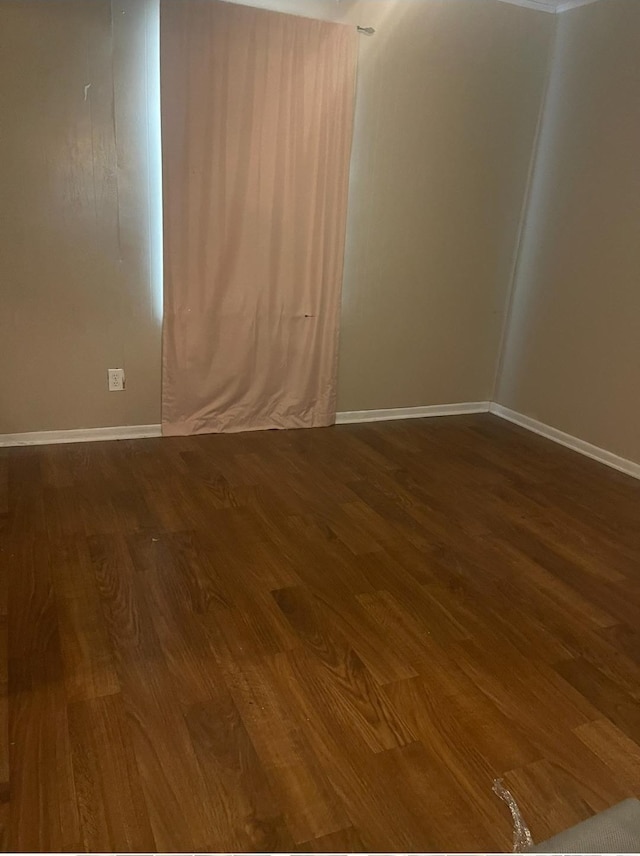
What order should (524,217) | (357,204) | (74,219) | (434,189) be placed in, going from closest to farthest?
(74,219) → (357,204) → (434,189) → (524,217)

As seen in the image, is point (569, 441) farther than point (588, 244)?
Yes

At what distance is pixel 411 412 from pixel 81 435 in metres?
1.92

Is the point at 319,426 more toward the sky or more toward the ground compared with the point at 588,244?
more toward the ground

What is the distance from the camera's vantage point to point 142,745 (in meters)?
1.45

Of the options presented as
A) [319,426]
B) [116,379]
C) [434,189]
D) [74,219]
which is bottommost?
[319,426]

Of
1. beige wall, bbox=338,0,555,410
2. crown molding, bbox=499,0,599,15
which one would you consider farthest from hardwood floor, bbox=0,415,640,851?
crown molding, bbox=499,0,599,15

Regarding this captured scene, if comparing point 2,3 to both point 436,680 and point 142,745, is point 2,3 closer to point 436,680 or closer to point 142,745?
point 142,745

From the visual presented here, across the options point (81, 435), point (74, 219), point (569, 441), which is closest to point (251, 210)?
point (74, 219)

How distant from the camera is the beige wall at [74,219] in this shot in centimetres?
266

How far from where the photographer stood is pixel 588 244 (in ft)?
11.2

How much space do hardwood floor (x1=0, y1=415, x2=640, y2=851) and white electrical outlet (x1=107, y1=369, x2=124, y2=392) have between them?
14.4 inches

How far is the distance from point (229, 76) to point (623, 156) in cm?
199

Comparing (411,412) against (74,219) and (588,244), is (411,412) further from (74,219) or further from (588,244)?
(74,219)

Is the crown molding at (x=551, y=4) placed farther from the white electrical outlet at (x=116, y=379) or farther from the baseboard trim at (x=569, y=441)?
the white electrical outlet at (x=116, y=379)
